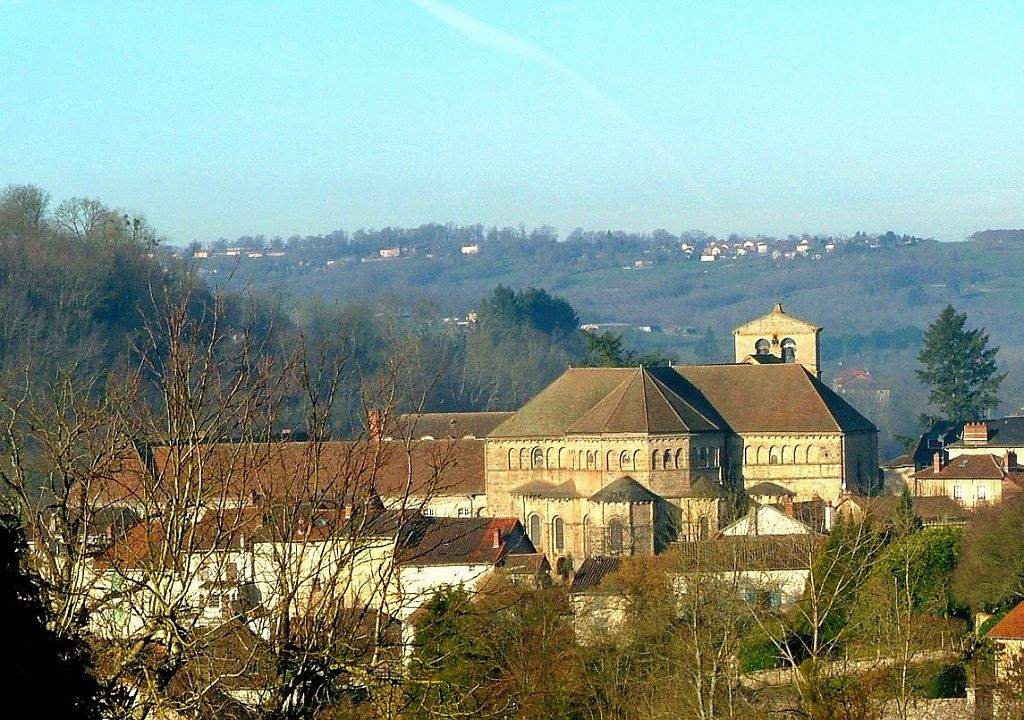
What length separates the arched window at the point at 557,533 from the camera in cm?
5912

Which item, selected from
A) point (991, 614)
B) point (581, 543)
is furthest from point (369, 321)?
point (991, 614)

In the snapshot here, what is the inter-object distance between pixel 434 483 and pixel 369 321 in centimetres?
12166

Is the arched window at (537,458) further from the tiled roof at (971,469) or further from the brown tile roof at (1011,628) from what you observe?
the brown tile roof at (1011,628)

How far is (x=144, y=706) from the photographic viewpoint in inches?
475

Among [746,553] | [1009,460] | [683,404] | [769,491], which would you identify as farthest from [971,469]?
[746,553]

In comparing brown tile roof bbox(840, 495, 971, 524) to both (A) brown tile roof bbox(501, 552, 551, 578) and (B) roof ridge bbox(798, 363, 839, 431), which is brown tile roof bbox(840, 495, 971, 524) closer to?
(B) roof ridge bbox(798, 363, 839, 431)

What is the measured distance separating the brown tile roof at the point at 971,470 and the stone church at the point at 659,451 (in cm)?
341

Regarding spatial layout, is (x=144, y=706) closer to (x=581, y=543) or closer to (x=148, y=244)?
(x=581, y=543)

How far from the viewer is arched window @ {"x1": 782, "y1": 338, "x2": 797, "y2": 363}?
73.3 meters

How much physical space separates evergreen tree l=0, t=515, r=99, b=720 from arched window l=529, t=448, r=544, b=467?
50.8 m

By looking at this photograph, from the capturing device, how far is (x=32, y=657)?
10.3m

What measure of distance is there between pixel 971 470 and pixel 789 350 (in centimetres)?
995

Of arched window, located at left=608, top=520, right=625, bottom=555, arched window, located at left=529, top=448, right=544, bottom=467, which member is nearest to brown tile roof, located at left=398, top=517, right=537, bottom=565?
arched window, located at left=608, top=520, right=625, bottom=555

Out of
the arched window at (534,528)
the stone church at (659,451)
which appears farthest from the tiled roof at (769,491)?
the arched window at (534,528)
